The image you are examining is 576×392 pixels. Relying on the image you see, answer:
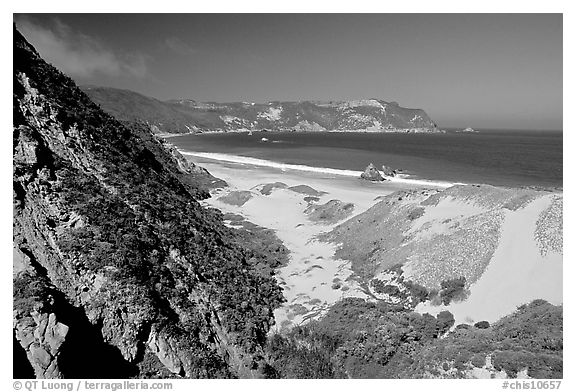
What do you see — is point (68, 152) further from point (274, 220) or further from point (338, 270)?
point (274, 220)

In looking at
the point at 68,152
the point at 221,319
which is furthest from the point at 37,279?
the point at 68,152

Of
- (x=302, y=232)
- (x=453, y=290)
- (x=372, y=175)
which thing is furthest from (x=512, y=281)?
(x=372, y=175)

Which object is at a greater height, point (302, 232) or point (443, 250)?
point (443, 250)

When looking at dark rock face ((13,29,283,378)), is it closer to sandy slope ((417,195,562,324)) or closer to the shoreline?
sandy slope ((417,195,562,324))

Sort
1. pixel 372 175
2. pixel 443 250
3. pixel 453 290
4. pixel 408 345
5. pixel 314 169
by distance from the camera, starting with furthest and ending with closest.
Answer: pixel 314 169
pixel 372 175
pixel 443 250
pixel 453 290
pixel 408 345

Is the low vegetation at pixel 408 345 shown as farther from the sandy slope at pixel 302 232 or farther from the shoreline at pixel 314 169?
the shoreline at pixel 314 169

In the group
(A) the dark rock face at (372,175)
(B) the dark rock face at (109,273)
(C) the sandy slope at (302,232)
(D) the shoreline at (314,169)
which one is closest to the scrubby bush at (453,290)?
(C) the sandy slope at (302,232)

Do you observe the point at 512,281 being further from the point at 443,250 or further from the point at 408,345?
the point at 408,345

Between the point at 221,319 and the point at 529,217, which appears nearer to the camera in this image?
the point at 221,319
